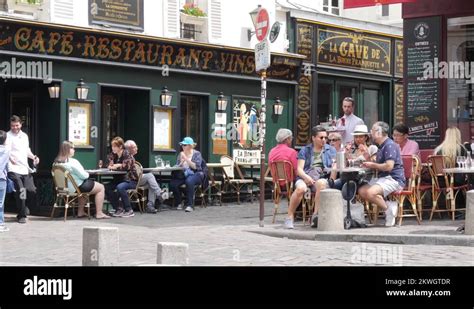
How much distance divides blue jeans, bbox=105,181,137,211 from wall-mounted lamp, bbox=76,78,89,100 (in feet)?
5.90

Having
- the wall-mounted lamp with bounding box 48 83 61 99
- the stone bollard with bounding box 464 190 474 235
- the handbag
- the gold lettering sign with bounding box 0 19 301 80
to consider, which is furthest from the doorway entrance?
the stone bollard with bounding box 464 190 474 235

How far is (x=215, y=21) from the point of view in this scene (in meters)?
22.2

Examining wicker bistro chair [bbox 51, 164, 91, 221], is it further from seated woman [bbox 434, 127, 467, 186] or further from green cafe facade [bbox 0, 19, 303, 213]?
seated woman [bbox 434, 127, 467, 186]

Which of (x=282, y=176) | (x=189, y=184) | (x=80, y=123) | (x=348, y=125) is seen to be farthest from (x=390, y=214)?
(x=80, y=123)

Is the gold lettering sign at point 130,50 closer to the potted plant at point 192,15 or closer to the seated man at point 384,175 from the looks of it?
the potted plant at point 192,15

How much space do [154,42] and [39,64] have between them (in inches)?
112

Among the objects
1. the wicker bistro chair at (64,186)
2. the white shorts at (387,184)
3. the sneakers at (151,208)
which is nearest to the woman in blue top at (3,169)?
the wicker bistro chair at (64,186)

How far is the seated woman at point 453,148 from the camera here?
16.0 metres

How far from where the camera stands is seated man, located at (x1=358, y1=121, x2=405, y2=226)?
1491 cm

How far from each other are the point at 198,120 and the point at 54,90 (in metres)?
4.15

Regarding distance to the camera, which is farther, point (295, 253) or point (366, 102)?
point (366, 102)
